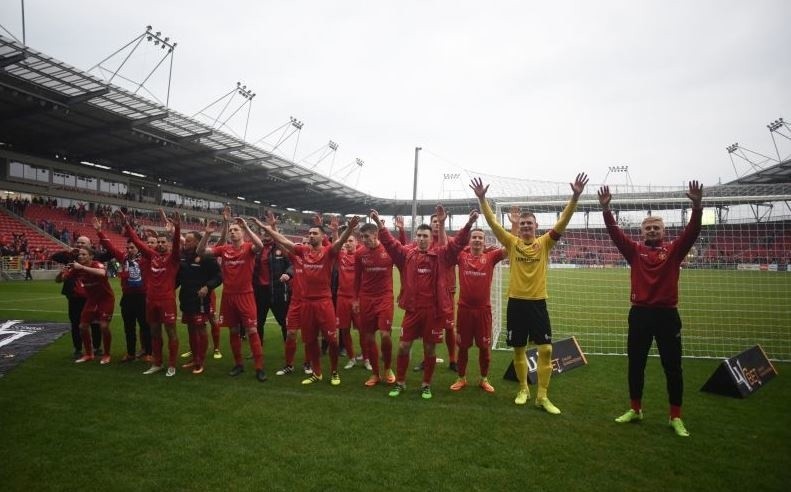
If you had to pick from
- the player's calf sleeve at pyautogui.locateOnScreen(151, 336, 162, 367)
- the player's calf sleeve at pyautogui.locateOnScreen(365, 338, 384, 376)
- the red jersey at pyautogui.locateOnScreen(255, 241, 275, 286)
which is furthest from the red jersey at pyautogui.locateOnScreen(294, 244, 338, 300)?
the player's calf sleeve at pyautogui.locateOnScreen(151, 336, 162, 367)

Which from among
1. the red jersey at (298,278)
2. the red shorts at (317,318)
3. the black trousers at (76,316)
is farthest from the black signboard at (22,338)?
the red shorts at (317,318)

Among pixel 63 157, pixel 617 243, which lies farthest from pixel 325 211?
pixel 617 243

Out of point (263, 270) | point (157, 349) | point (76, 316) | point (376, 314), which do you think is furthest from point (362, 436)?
point (76, 316)

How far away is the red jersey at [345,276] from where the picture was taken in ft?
22.4

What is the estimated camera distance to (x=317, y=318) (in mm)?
5883

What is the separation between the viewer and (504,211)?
9.95 m

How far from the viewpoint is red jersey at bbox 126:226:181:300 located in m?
6.27

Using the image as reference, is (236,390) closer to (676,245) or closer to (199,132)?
(676,245)

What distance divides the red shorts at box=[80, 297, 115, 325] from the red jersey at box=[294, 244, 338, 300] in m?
3.54

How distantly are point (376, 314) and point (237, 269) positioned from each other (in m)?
2.19

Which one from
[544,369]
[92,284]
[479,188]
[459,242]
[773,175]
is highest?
[773,175]

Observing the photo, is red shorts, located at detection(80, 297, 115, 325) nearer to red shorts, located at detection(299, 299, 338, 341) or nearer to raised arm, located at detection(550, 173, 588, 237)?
red shorts, located at detection(299, 299, 338, 341)

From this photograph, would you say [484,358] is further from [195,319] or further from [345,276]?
[195,319]

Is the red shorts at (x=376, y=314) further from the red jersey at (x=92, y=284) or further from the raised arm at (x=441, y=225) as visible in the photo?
the red jersey at (x=92, y=284)
